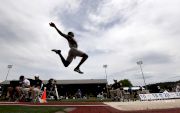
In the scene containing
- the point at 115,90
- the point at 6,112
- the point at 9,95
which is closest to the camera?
the point at 6,112

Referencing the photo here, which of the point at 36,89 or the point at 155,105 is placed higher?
the point at 36,89

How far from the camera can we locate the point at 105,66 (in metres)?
72.9

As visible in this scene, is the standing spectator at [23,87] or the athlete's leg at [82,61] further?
the standing spectator at [23,87]

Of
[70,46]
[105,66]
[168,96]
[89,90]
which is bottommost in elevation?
[168,96]

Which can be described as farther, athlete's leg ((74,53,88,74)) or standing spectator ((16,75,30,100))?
standing spectator ((16,75,30,100))

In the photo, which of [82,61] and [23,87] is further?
[23,87]

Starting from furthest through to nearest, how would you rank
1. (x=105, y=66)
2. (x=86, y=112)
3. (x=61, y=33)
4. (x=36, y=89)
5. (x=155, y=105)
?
(x=105, y=66) < (x=36, y=89) < (x=155, y=105) < (x=61, y=33) < (x=86, y=112)

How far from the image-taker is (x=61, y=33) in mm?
10289

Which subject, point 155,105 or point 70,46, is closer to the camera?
point 70,46

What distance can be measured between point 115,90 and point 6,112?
13.1 meters

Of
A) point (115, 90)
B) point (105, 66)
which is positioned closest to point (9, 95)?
point (115, 90)

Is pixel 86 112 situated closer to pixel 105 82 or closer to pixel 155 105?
pixel 155 105

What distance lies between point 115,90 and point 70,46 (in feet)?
36.2

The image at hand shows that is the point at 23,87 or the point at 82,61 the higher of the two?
the point at 82,61
